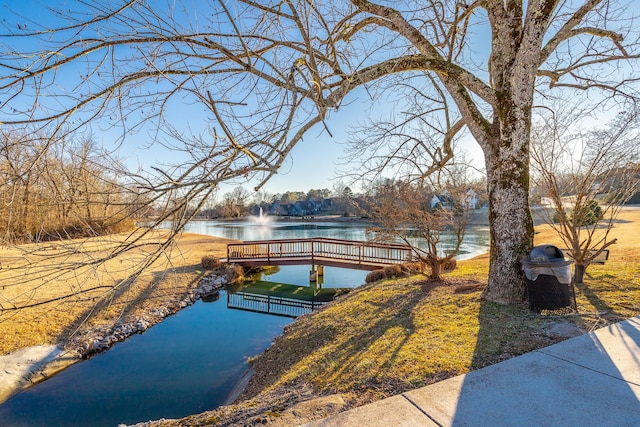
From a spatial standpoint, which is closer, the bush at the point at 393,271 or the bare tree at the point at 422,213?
the bare tree at the point at 422,213

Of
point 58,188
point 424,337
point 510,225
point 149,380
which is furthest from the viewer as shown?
point 149,380

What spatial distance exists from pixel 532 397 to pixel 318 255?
1248 cm

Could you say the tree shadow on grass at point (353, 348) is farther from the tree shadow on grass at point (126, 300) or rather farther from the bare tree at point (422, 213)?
the tree shadow on grass at point (126, 300)

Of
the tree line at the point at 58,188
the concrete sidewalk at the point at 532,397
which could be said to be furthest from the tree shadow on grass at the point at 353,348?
the tree line at the point at 58,188

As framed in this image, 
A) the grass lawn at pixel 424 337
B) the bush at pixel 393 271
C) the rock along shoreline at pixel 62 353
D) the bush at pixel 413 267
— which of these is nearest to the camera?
the grass lawn at pixel 424 337

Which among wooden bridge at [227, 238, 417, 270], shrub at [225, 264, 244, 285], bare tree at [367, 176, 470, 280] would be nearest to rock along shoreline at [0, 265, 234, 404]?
shrub at [225, 264, 244, 285]

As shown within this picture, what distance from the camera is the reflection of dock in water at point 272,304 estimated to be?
1005 centimetres

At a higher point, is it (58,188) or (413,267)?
(58,188)

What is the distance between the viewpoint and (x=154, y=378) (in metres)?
6.02

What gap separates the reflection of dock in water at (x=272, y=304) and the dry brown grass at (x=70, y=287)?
211cm

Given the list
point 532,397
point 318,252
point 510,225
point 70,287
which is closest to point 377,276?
point 318,252

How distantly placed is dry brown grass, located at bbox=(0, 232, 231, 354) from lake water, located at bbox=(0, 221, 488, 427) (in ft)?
3.30

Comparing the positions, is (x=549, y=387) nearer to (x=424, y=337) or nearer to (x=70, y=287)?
(x=424, y=337)

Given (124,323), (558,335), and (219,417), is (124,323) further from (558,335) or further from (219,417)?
(558,335)
